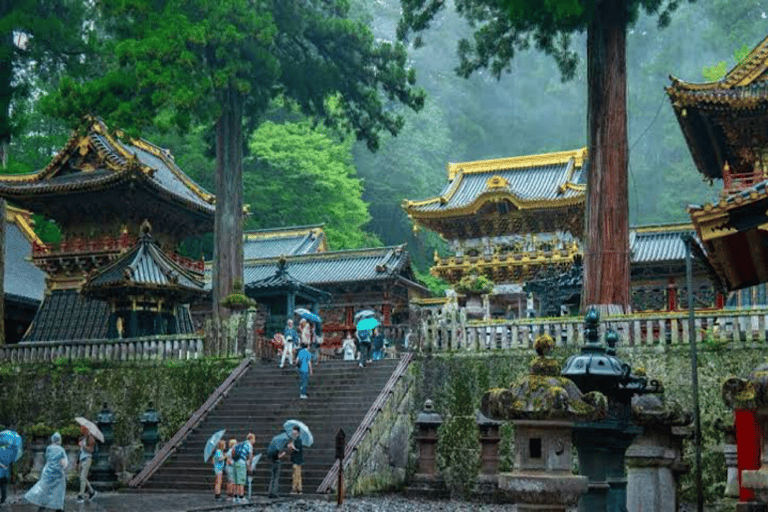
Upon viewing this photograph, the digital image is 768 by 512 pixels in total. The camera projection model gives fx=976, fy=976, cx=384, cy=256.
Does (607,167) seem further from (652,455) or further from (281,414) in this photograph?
(652,455)

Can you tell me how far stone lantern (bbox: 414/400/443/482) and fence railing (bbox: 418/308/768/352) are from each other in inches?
78.5

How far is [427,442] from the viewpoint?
1955 centimetres

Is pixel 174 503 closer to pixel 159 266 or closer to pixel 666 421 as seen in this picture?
pixel 666 421

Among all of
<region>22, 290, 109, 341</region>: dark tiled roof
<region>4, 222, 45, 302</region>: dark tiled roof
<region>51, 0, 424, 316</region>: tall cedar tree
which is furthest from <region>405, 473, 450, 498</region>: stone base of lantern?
<region>4, 222, 45, 302</region>: dark tiled roof

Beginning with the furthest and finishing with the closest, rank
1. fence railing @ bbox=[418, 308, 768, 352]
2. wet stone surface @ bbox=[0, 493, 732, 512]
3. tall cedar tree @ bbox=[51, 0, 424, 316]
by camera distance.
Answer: tall cedar tree @ bbox=[51, 0, 424, 316], fence railing @ bbox=[418, 308, 768, 352], wet stone surface @ bbox=[0, 493, 732, 512]

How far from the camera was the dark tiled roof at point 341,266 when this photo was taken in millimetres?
40406

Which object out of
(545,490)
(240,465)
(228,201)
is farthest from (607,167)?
(545,490)

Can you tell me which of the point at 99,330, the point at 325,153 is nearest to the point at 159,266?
the point at 99,330

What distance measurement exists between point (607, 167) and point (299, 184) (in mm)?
36214

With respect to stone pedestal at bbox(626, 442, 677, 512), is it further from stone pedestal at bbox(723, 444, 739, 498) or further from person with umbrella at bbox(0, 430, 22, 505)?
person with umbrella at bbox(0, 430, 22, 505)

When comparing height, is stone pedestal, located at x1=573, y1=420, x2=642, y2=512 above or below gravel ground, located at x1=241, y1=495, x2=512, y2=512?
above

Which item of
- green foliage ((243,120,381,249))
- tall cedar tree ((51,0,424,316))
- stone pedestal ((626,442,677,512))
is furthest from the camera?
green foliage ((243,120,381,249))

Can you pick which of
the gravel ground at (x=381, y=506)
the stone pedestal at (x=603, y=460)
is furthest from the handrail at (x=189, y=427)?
the stone pedestal at (x=603, y=460)

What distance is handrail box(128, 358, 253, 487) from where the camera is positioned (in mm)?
19734
